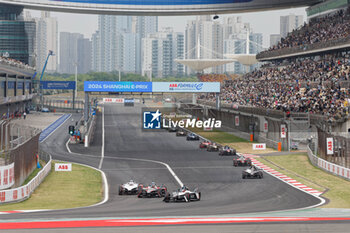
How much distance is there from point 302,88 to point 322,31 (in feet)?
52.2

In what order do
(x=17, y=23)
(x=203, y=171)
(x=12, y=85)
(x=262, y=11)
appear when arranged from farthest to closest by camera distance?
(x=17, y=23)
(x=262, y=11)
(x=12, y=85)
(x=203, y=171)

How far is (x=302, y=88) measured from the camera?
68.7 metres

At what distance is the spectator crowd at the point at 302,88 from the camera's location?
57.9m

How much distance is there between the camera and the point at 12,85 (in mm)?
94625

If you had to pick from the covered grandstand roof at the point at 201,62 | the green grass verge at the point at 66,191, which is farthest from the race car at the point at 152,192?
the covered grandstand roof at the point at 201,62

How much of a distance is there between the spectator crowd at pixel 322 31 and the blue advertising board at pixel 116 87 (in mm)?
25676

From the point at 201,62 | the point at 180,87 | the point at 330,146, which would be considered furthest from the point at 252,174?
the point at 201,62

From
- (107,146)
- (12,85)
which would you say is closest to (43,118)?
(12,85)

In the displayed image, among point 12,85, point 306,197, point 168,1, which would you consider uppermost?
point 168,1

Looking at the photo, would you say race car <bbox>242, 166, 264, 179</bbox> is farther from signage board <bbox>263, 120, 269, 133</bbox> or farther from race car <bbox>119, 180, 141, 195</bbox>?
signage board <bbox>263, 120, 269, 133</bbox>

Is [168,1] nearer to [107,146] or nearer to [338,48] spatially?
[338,48]

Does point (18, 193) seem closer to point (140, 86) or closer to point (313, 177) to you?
point (313, 177)

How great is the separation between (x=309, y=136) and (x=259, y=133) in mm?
7758

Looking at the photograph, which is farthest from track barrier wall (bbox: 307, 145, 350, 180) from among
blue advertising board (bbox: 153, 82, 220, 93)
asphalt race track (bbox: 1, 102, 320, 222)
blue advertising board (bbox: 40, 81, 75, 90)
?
blue advertising board (bbox: 40, 81, 75, 90)
